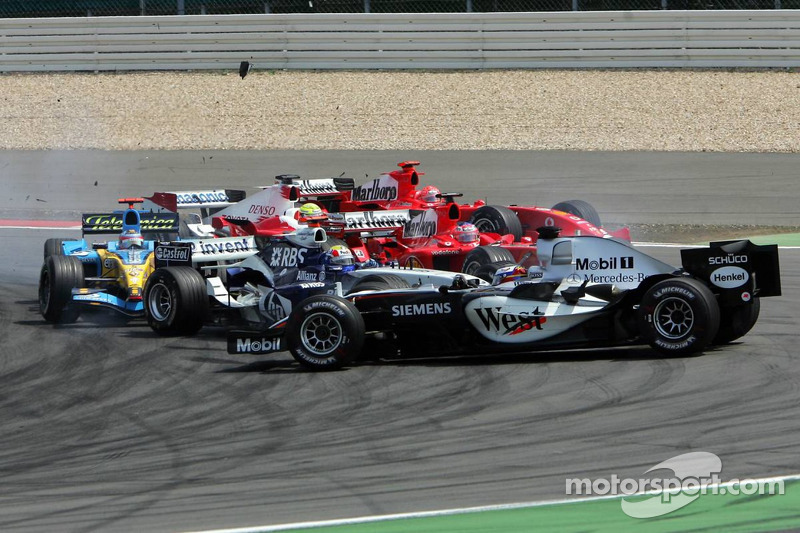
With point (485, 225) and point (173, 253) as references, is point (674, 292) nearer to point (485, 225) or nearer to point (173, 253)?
point (485, 225)

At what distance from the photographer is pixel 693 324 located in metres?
9.08

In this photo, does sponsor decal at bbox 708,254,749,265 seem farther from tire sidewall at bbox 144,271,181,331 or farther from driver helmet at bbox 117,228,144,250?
driver helmet at bbox 117,228,144,250

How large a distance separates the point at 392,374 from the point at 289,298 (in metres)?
1.82

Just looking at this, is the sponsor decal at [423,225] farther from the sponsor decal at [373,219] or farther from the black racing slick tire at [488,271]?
the black racing slick tire at [488,271]

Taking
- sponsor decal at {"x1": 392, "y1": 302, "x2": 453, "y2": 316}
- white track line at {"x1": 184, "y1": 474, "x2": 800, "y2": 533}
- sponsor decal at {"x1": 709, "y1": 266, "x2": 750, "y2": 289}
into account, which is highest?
sponsor decal at {"x1": 709, "y1": 266, "x2": 750, "y2": 289}

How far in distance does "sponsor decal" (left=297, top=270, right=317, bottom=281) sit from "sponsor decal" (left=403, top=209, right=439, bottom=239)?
2082 mm

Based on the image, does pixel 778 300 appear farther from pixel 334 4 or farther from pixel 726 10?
pixel 334 4

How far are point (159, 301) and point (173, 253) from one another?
637mm

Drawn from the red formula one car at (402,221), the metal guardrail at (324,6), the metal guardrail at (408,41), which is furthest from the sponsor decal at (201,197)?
the metal guardrail at (324,6)

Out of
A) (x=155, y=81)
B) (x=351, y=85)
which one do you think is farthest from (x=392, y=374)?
(x=155, y=81)

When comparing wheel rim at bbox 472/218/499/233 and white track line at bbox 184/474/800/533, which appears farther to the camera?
wheel rim at bbox 472/218/499/233

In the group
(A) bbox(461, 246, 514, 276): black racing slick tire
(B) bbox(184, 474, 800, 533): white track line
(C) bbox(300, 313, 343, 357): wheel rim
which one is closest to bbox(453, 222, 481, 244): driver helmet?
(A) bbox(461, 246, 514, 276): black racing slick tire

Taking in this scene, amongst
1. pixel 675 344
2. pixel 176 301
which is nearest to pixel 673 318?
pixel 675 344

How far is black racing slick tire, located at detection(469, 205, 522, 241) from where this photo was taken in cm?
1379
